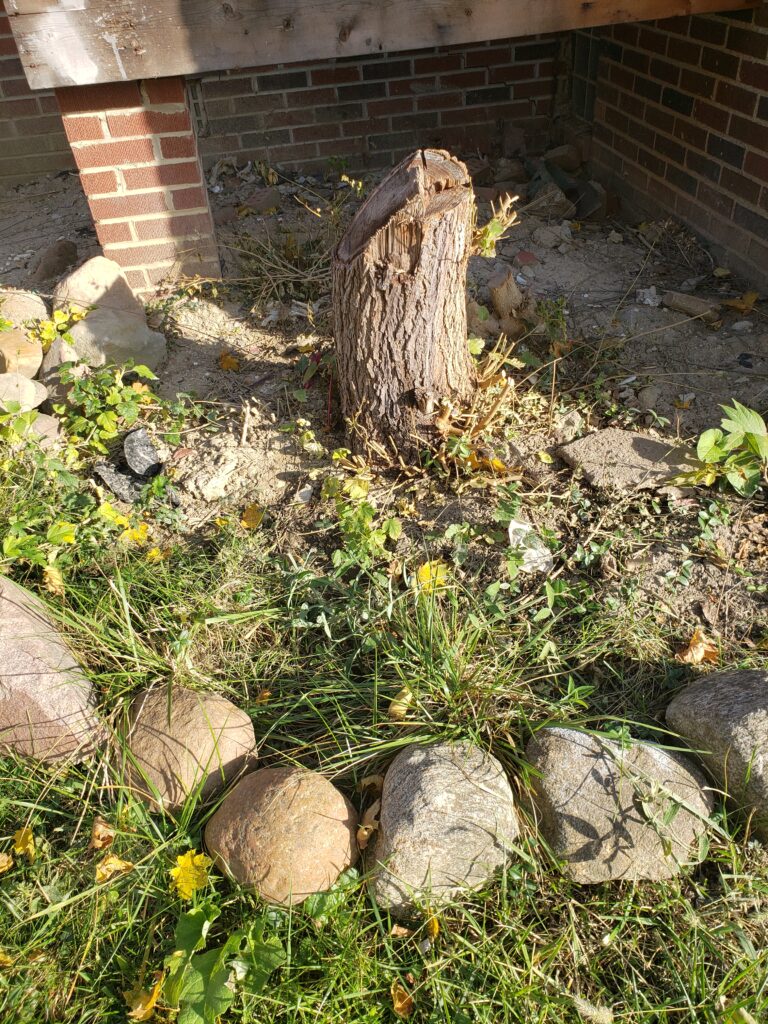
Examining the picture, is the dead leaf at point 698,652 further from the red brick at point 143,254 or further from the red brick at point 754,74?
the red brick at point 143,254

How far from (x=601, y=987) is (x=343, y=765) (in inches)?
31.9

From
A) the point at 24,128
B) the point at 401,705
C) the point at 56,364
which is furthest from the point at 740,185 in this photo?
the point at 24,128

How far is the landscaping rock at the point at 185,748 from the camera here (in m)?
2.19

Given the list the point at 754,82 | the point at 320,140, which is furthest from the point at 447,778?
the point at 320,140

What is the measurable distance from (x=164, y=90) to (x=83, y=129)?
0.40 m

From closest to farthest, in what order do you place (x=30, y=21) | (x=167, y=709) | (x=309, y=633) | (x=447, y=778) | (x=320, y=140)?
(x=447, y=778) → (x=167, y=709) → (x=309, y=633) → (x=30, y=21) → (x=320, y=140)

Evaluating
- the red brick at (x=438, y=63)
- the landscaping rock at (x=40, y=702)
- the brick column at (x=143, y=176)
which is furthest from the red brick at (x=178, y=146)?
the landscaping rock at (x=40, y=702)

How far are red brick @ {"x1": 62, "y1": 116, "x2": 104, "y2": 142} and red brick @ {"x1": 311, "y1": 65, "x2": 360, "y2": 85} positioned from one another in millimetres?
2068

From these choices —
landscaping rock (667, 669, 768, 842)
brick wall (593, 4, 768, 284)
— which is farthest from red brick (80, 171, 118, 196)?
landscaping rock (667, 669, 768, 842)

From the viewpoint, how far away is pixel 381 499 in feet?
9.59

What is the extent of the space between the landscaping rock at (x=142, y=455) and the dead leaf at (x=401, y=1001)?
202 centimetres

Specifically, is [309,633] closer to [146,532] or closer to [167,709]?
[167,709]

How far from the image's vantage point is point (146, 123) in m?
3.62

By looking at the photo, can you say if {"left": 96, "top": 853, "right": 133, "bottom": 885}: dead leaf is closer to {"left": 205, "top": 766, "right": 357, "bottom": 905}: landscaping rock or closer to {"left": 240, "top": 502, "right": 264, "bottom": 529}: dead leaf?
{"left": 205, "top": 766, "right": 357, "bottom": 905}: landscaping rock
